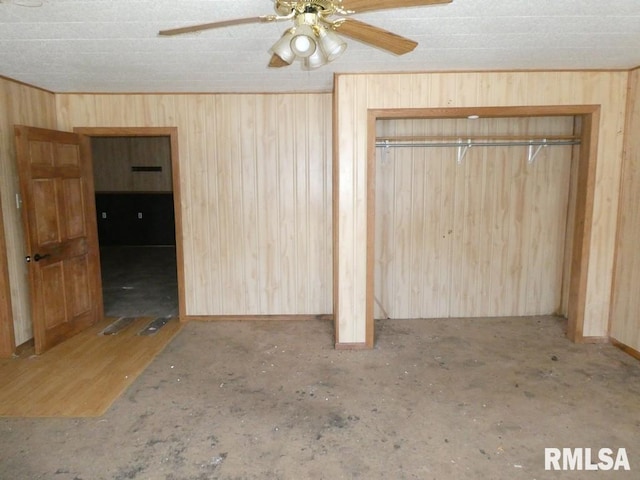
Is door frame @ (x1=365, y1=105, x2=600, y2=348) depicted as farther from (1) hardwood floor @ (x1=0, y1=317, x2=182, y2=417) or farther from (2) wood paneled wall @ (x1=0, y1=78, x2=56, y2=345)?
(2) wood paneled wall @ (x1=0, y1=78, x2=56, y2=345)

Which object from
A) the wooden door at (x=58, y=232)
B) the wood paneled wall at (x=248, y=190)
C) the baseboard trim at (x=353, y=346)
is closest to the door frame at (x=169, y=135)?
the wood paneled wall at (x=248, y=190)

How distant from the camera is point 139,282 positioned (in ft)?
20.9

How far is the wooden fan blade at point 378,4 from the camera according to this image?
1648 millimetres

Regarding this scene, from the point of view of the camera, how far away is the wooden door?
11.8ft

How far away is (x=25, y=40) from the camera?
2.69m

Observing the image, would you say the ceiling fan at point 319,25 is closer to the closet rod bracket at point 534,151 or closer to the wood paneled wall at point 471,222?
the wood paneled wall at point 471,222

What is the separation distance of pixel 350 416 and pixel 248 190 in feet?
8.58

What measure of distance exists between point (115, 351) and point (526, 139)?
4531 mm

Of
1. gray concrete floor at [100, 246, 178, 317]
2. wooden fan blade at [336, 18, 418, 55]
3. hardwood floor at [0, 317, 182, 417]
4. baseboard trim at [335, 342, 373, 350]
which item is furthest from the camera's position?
gray concrete floor at [100, 246, 178, 317]

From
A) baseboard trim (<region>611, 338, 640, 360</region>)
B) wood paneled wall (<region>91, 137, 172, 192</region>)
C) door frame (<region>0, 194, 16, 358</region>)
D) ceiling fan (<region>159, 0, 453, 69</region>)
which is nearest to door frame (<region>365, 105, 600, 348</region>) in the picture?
baseboard trim (<region>611, 338, 640, 360</region>)

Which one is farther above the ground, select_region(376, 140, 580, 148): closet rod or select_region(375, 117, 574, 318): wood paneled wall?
select_region(376, 140, 580, 148): closet rod

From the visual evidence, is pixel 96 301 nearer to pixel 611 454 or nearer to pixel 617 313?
pixel 611 454

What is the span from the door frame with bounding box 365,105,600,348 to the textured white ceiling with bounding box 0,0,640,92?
0.34m

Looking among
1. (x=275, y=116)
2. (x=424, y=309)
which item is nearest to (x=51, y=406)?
(x=275, y=116)
